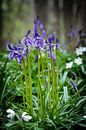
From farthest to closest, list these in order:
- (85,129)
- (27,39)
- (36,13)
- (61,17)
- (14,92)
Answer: (36,13), (61,17), (14,92), (85,129), (27,39)

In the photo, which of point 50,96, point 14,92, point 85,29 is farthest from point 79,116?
point 85,29

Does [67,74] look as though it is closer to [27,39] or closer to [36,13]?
[27,39]

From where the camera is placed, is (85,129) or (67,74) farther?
(67,74)

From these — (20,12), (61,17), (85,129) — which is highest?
(20,12)

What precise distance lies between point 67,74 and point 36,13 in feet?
11.1

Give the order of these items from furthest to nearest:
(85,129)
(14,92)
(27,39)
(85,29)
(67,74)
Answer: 1. (85,29)
2. (67,74)
3. (14,92)
4. (85,129)
5. (27,39)

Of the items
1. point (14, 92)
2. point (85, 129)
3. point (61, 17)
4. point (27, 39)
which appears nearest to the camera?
point (27, 39)

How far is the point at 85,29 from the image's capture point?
4.41 m

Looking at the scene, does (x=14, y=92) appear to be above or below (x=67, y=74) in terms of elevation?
Answer: below

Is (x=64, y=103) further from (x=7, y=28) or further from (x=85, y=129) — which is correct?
(x=7, y=28)

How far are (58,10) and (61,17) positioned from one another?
23cm

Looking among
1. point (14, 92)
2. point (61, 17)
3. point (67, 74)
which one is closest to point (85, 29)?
point (61, 17)

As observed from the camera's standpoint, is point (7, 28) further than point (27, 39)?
Yes

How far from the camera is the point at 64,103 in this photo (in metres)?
2.20
